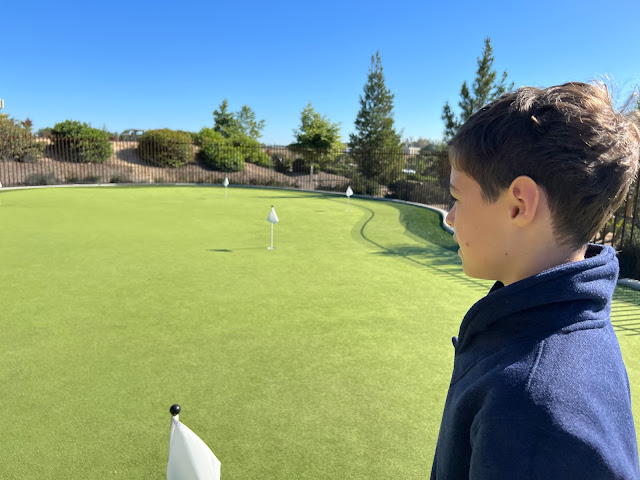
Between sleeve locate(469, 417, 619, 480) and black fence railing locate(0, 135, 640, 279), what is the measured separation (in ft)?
62.3

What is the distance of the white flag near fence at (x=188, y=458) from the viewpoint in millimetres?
1555

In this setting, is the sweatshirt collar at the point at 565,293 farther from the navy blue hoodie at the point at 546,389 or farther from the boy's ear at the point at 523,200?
the boy's ear at the point at 523,200

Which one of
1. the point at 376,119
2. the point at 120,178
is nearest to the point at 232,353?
the point at 120,178

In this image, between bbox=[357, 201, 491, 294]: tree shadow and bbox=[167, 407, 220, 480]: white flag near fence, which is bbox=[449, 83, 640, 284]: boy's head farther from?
bbox=[357, 201, 491, 294]: tree shadow

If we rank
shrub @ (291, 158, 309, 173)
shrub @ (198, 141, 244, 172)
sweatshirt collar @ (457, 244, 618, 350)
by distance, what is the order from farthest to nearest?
1. shrub @ (291, 158, 309, 173)
2. shrub @ (198, 141, 244, 172)
3. sweatshirt collar @ (457, 244, 618, 350)

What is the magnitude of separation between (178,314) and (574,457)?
4773 mm

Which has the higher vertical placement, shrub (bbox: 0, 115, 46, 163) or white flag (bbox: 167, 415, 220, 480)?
shrub (bbox: 0, 115, 46, 163)

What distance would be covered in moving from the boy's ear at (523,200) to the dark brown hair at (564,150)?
1 cm

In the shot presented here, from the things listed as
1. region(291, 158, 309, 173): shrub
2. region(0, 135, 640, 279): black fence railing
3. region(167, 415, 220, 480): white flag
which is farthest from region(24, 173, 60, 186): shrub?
region(167, 415, 220, 480): white flag

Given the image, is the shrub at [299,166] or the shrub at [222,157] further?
the shrub at [299,166]

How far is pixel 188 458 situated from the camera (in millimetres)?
1558

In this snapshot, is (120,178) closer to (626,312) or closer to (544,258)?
(626,312)

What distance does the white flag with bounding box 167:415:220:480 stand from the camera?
1.55 meters

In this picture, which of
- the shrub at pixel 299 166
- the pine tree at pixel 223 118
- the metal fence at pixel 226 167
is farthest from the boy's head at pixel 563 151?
the pine tree at pixel 223 118
